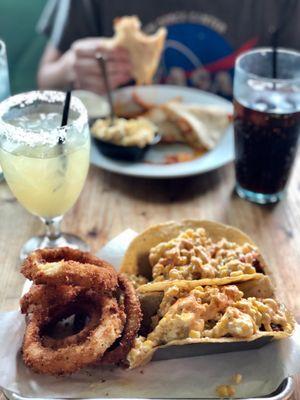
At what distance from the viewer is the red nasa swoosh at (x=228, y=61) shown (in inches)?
98.7

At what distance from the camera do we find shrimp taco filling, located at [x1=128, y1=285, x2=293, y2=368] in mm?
1015

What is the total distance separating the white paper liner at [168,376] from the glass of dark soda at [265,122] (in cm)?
65

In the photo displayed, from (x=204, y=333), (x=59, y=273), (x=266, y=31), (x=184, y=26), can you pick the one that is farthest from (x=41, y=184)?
(x=266, y=31)

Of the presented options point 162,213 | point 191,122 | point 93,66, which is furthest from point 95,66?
point 162,213

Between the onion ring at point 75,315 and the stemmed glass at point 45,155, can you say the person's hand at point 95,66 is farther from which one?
Answer: the onion ring at point 75,315

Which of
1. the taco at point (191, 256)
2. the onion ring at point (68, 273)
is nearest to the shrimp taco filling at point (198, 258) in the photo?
the taco at point (191, 256)

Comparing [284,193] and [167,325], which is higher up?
[167,325]

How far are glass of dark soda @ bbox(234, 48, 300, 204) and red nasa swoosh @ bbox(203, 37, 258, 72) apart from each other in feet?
2.75

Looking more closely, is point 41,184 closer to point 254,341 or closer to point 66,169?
point 66,169

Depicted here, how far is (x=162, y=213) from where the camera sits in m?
1.61

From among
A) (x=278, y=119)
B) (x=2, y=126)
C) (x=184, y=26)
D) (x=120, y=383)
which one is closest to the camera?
(x=120, y=383)

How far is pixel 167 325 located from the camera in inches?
40.2

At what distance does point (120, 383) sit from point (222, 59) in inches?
72.2

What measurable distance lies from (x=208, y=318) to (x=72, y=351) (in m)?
0.26
